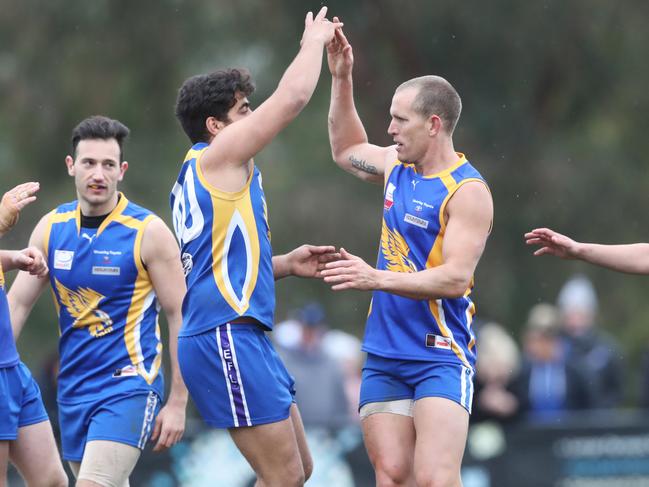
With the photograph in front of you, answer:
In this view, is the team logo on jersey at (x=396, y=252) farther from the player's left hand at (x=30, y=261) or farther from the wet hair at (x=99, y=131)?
the player's left hand at (x=30, y=261)

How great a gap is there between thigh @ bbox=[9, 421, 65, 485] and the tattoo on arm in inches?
92.6

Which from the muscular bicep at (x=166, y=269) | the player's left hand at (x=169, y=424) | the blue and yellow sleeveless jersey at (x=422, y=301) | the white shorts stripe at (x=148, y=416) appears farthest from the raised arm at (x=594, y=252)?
the white shorts stripe at (x=148, y=416)

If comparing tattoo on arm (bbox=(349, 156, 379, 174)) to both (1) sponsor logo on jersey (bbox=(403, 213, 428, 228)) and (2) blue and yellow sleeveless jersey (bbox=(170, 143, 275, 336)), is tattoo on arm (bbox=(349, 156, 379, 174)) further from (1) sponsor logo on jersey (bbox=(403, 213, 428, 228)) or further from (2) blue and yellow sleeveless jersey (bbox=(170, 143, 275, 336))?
(2) blue and yellow sleeveless jersey (bbox=(170, 143, 275, 336))

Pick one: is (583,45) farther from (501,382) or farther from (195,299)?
(195,299)

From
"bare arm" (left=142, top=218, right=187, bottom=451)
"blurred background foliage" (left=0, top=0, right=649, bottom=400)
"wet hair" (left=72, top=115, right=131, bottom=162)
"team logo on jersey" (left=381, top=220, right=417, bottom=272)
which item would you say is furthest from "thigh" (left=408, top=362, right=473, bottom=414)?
"blurred background foliage" (left=0, top=0, right=649, bottom=400)

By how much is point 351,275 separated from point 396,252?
2.32 feet

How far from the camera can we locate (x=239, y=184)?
6594mm

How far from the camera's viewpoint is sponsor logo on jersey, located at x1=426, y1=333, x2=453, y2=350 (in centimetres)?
691


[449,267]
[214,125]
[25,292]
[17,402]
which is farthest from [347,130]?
[17,402]

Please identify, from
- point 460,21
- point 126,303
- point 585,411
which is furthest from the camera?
point 460,21

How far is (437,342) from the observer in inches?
272

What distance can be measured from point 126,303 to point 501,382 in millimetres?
5247

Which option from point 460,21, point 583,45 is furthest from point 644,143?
point 460,21

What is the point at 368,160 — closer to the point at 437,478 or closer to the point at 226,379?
the point at 226,379
